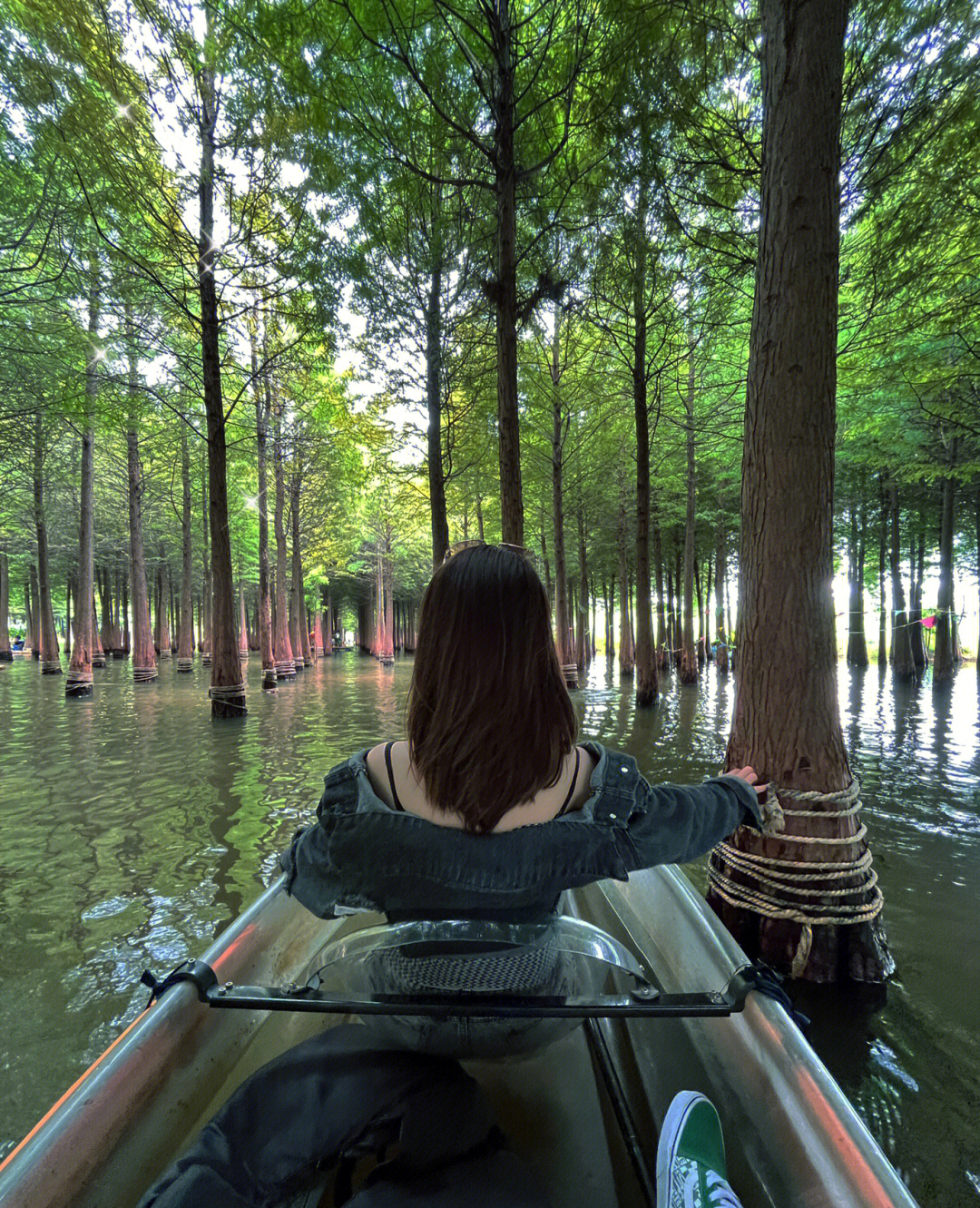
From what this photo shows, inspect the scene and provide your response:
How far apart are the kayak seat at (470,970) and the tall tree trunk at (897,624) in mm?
18924

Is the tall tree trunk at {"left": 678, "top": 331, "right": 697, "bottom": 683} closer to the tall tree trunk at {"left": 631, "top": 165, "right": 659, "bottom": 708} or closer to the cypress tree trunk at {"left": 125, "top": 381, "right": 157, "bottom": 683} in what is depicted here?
the tall tree trunk at {"left": 631, "top": 165, "right": 659, "bottom": 708}

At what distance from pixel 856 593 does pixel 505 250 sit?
67.4ft

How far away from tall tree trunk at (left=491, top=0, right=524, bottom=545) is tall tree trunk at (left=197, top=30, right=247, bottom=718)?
20.3 feet

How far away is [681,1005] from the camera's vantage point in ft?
4.23

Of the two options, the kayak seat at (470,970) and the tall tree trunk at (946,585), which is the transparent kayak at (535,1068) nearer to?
the kayak seat at (470,970)

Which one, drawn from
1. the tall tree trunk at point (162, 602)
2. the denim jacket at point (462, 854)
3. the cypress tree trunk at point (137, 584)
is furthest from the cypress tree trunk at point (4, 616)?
the denim jacket at point (462, 854)

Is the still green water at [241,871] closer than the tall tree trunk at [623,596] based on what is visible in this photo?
Yes

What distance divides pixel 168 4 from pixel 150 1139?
1195 centimetres

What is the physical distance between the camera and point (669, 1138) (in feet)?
3.51

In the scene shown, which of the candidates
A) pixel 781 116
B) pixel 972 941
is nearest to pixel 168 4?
pixel 781 116

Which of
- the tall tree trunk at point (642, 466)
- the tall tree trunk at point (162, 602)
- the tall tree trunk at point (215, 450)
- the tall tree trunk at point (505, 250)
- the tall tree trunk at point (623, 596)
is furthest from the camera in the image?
the tall tree trunk at point (162, 602)

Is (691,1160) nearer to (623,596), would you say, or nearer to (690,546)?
(690,546)

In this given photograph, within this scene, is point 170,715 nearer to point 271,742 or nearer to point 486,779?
point 271,742

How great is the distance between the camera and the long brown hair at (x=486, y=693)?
4.13 ft
